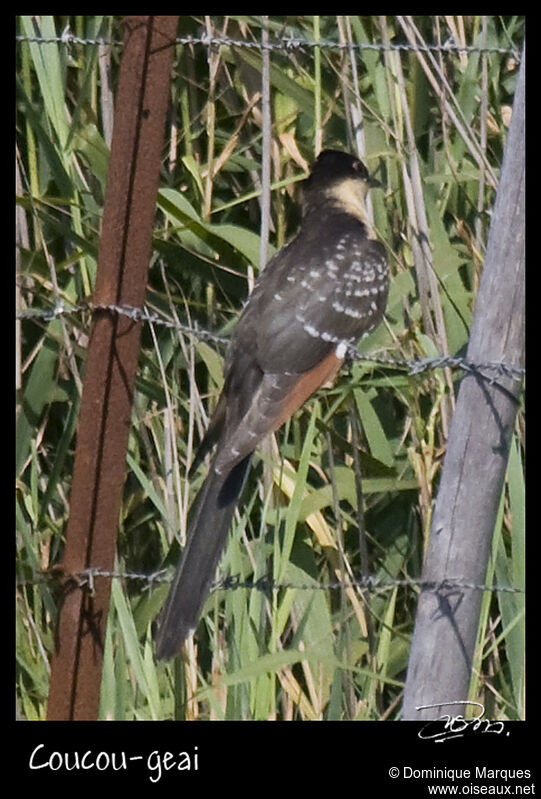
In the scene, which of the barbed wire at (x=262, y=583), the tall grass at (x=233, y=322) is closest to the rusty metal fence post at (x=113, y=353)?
the barbed wire at (x=262, y=583)

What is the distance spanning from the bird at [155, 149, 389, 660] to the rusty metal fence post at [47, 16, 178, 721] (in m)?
0.24

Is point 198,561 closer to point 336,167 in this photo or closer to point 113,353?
point 113,353

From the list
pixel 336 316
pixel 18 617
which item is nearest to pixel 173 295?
pixel 336 316

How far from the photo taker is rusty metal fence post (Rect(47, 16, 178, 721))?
6.85 feet

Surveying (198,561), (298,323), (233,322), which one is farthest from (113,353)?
(233,322)

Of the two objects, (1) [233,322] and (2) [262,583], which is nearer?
(2) [262,583]

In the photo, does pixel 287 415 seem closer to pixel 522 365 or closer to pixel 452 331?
pixel 452 331

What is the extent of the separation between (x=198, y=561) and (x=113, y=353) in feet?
1.38

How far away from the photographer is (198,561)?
7.33 feet

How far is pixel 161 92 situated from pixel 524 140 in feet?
2.03
